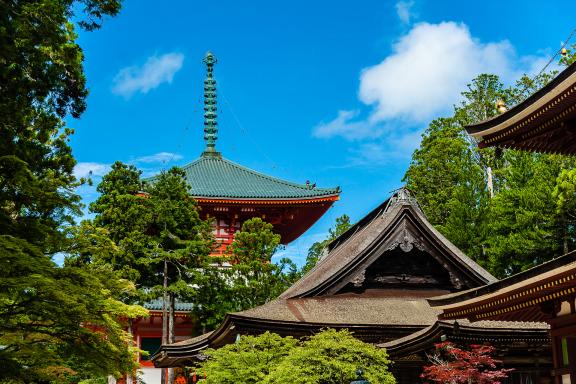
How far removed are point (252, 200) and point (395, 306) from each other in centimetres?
1506

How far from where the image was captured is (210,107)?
135ft

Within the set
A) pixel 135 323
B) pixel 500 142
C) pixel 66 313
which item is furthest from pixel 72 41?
pixel 135 323

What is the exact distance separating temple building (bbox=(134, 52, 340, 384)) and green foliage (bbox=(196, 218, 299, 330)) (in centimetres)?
301

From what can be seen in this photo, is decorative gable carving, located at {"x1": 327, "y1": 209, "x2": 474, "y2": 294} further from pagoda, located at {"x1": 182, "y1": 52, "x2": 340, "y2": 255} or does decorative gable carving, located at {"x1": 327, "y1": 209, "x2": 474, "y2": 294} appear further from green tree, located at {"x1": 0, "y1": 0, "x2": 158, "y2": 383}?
pagoda, located at {"x1": 182, "y1": 52, "x2": 340, "y2": 255}

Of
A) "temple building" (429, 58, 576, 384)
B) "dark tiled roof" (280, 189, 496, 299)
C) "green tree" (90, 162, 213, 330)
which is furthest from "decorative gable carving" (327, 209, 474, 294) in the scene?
"green tree" (90, 162, 213, 330)

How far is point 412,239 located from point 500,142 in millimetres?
6096

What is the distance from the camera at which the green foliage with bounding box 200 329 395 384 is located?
519 inches

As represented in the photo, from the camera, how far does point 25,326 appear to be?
36.0 ft

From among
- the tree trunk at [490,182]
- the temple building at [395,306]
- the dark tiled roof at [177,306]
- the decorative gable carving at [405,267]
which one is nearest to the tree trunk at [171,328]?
the dark tiled roof at [177,306]

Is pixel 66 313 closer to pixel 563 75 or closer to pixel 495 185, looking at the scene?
pixel 563 75

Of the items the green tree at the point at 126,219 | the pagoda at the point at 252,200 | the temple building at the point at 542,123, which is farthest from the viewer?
the pagoda at the point at 252,200

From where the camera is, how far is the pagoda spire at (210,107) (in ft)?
133

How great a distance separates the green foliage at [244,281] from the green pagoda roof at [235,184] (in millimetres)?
6188

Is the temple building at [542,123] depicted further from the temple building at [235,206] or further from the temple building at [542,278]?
the temple building at [235,206]
